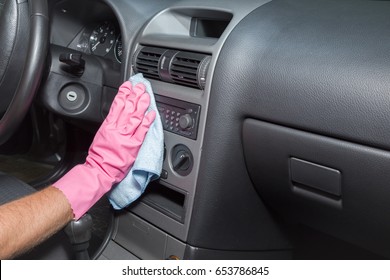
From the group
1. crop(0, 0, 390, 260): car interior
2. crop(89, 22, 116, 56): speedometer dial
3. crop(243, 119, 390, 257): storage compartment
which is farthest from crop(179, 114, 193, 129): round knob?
crop(89, 22, 116, 56): speedometer dial

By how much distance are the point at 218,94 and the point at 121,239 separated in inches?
21.0

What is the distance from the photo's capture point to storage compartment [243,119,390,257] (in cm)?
83

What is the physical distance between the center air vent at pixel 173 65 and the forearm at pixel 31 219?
0.36m

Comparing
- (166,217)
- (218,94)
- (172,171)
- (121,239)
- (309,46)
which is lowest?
(121,239)

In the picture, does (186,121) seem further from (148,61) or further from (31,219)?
(31,219)

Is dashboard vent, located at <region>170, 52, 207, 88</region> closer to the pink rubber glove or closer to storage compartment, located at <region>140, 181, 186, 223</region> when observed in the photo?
the pink rubber glove

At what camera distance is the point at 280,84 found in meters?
0.90

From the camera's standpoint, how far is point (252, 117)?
3.18 ft

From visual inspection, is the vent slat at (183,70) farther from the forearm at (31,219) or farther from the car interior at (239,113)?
the forearm at (31,219)

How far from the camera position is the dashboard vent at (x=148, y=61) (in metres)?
1.09

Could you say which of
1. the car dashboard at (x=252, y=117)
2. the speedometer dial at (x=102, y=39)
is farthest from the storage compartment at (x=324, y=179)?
the speedometer dial at (x=102, y=39)

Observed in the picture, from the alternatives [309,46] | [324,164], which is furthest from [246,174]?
[309,46]

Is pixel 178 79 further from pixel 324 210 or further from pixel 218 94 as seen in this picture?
pixel 324 210

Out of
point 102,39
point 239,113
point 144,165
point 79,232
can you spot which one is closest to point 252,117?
point 239,113
